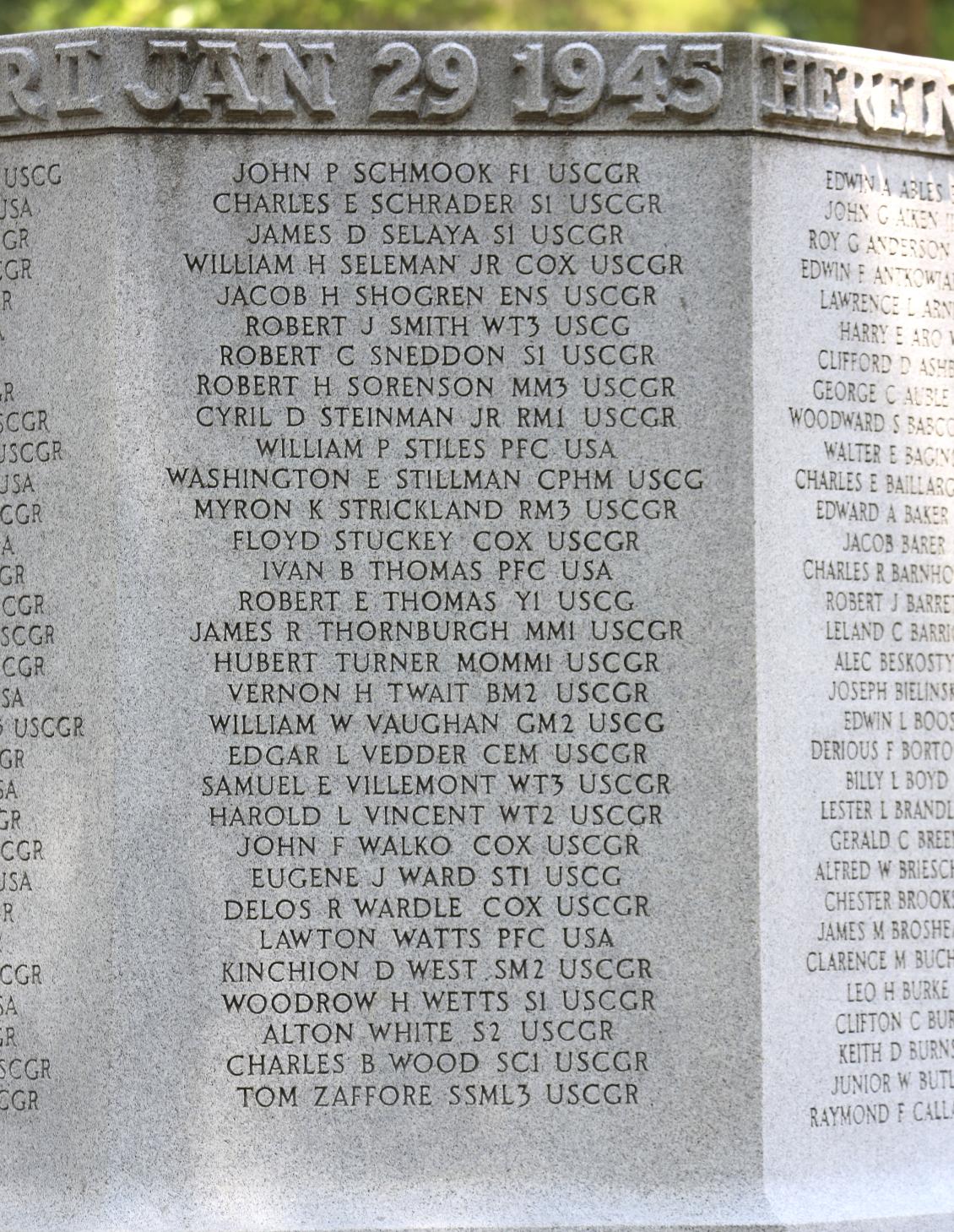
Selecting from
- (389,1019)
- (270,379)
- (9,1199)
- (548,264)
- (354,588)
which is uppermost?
(548,264)

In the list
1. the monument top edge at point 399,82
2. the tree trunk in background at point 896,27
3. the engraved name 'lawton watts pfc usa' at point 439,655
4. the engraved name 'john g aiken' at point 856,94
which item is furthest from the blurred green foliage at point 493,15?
the engraved name 'john g aiken' at point 856,94

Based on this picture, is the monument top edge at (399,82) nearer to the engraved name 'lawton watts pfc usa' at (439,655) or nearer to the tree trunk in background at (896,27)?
the engraved name 'lawton watts pfc usa' at (439,655)

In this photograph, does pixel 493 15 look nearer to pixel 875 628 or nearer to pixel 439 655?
pixel 875 628

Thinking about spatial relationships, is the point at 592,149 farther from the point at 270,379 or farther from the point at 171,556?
the point at 171,556

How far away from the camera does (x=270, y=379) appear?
6.86 meters

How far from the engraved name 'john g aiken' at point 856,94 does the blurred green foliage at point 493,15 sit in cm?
908

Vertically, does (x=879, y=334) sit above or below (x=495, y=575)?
above

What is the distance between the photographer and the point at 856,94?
7.12m

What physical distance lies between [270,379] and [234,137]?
94 cm

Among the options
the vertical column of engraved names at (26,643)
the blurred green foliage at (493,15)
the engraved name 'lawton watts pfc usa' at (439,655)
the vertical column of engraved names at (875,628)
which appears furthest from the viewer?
the blurred green foliage at (493,15)

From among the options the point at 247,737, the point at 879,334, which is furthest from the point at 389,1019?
the point at 879,334

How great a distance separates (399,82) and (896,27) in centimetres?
1042

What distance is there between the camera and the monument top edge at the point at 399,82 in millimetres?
6836

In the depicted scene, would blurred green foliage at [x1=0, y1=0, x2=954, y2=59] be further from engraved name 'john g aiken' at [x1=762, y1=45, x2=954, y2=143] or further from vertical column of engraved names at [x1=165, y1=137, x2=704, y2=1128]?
engraved name 'john g aiken' at [x1=762, y1=45, x2=954, y2=143]
